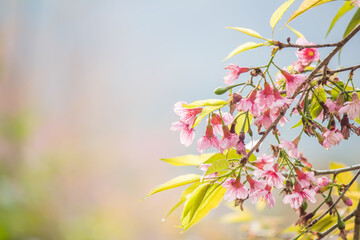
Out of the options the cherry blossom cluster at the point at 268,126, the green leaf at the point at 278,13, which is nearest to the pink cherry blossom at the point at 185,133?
the cherry blossom cluster at the point at 268,126

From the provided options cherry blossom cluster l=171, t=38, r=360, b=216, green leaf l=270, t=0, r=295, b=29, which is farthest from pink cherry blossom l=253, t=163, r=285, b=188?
green leaf l=270, t=0, r=295, b=29

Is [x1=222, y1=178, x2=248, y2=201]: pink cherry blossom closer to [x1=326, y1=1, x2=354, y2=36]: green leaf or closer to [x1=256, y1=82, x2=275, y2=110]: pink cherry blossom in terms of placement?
[x1=256, y1=82, x2=275, y2=110]: pink cherry blossom

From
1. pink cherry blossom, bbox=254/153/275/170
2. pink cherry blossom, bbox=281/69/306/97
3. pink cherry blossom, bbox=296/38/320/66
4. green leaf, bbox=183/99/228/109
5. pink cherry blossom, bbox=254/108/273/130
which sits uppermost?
pink cherry blossom, bbox=296/38/320/66

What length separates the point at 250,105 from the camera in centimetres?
24

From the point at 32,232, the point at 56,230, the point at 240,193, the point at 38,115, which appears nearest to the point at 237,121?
the point at 240,193

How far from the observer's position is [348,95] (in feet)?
0.88

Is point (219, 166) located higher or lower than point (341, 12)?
lower

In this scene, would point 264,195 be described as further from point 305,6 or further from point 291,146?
point 305,6

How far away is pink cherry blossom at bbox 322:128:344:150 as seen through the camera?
0.25 m

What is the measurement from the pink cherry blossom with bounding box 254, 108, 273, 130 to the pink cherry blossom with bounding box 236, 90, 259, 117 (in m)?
0.01

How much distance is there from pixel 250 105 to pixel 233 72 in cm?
4

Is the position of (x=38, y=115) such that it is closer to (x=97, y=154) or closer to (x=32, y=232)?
(x=97, y=154)

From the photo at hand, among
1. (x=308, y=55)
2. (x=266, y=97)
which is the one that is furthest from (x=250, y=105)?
(x=308, y=55)

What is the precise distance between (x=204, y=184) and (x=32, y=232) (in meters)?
1.53
